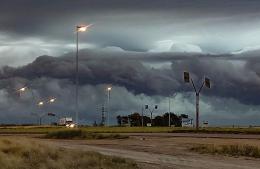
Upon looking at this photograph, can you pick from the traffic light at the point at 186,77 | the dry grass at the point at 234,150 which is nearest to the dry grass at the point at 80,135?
the dry grass at the point at 234,150

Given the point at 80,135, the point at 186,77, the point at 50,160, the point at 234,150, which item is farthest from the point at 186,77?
the point at 50,160

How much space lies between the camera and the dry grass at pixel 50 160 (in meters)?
22.9

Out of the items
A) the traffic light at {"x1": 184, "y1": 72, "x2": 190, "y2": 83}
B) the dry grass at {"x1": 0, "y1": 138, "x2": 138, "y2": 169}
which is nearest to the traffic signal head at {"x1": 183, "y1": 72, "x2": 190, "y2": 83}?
the traffic light at {"x1": 184, "y1": 72, "x2": 190, "y2": 83}

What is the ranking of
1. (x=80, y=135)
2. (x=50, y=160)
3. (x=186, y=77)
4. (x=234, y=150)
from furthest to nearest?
(x=186, y=77), (x=80, y=135), (x=234, y=150), (x=50, y=160)

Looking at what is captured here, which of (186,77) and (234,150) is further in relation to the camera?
(186,77)

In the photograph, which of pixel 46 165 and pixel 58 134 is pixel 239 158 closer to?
pixel 46 165

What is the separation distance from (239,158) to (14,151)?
40.1 feet

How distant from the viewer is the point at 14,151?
1119 inches

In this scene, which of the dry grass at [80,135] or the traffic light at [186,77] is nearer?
the dry grass at [80,135]

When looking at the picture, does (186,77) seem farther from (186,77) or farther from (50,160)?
(50,160)

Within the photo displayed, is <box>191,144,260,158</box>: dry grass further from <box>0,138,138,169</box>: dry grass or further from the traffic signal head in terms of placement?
the traffic signal head

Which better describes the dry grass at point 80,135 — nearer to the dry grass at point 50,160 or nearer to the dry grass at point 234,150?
the dry grass at point 234,150

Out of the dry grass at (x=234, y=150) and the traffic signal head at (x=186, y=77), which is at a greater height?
the traffic signal head at (x=186, y=77)

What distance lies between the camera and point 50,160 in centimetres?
2480
